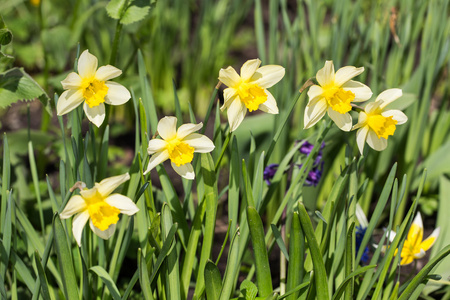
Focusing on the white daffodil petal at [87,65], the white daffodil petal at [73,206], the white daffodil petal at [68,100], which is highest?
the white daffodil petal at [87,65]

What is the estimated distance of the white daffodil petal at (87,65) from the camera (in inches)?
41.3

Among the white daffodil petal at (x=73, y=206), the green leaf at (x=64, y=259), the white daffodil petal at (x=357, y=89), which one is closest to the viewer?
the white daffodil petal at (x=73, y=206)

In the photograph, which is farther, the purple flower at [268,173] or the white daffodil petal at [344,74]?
the purple flower at [268,173]

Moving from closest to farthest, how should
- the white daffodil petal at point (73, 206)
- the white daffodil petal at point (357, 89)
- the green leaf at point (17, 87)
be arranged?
the white daffodil petal at point (73, 206)
the white daffodil petal at point (357, 89)
the green leaf at point (17, 87)

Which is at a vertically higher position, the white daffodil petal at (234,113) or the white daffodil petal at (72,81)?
the white daffodil petal at (72,81)

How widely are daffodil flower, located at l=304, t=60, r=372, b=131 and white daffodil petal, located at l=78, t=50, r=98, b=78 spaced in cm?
52

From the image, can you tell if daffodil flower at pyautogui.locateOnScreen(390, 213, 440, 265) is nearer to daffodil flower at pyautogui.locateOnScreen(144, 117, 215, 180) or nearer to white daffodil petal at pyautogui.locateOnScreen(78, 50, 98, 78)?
daffodil flower at pyautogui.locateOnScreen(144, 117, 215, 180)

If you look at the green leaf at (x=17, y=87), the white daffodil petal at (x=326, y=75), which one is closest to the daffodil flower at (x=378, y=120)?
the white daffodil petal at (x=326, y=75)

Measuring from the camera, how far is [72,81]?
1.05m

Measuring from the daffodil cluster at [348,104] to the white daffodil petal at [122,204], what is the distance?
1.48ft

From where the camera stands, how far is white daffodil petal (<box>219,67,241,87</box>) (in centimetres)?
106

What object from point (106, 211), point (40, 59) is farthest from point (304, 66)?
point (40, 59)

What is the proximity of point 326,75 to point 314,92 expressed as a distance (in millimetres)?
53

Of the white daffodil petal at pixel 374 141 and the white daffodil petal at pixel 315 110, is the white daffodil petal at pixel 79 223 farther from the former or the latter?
the white daffodil petal at pixel 374 141
